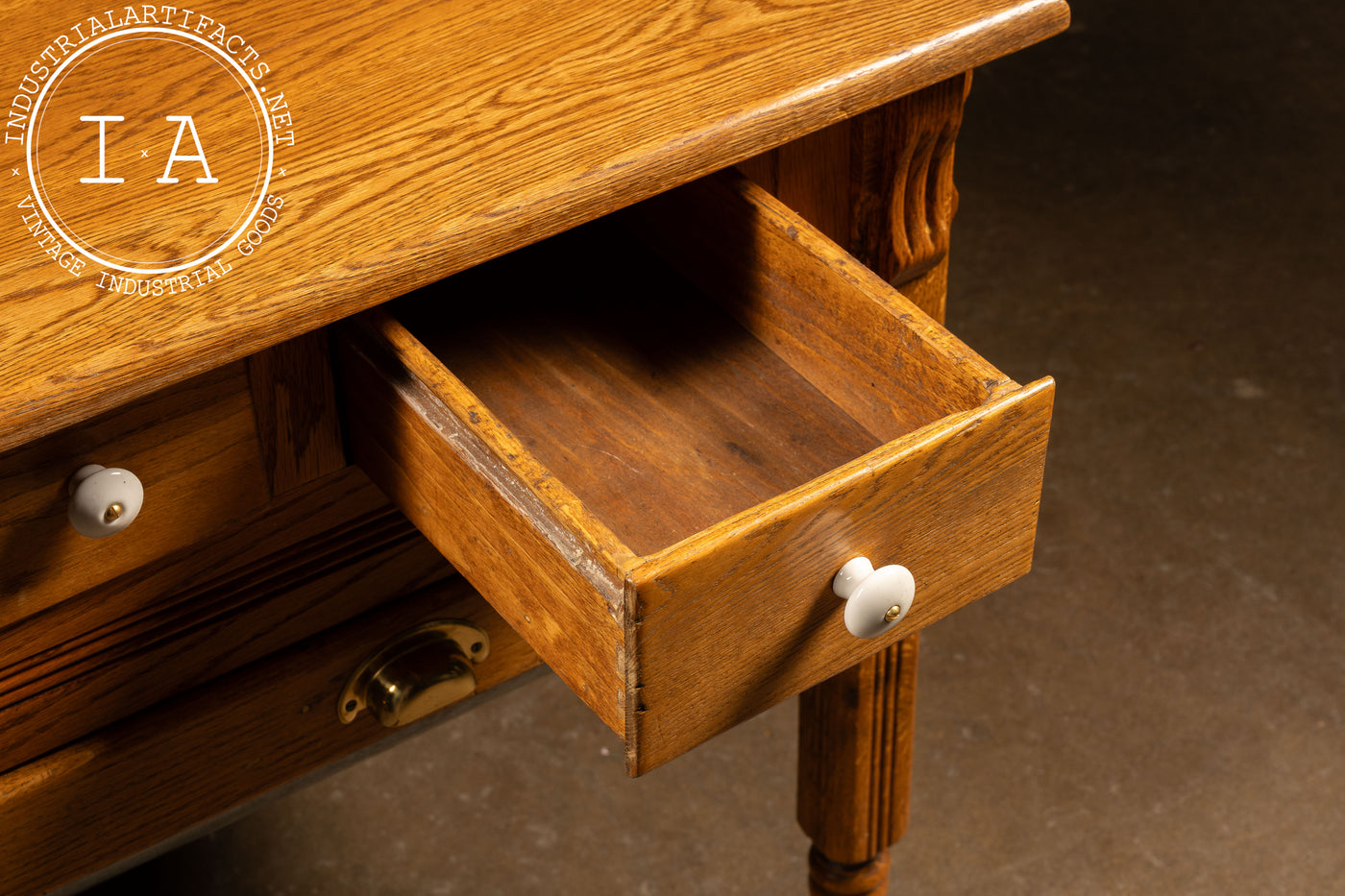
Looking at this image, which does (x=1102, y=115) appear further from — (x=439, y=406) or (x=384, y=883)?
(x=439, y=406)

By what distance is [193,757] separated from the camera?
823 mm

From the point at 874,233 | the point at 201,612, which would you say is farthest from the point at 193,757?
the point at 874,233

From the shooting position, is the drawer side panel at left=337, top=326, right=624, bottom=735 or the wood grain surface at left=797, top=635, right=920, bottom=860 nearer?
the drawer side panel at left=337, top=326, right=624, bottom=735

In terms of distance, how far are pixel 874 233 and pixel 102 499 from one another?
44 centimetres

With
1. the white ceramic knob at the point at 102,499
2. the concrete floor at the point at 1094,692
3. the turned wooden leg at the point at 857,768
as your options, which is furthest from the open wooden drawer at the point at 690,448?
the concrete floor at the point at 1094,692

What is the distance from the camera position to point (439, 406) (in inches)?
27.3

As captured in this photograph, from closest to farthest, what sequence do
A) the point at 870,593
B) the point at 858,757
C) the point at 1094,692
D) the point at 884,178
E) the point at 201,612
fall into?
the point at 870,593
the point at 201,612
the point at 884,178
the point at 858,757
the point at 1094,692

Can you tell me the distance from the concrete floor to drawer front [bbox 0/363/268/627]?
52 centimetres

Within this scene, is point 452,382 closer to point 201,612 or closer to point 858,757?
point 201,612

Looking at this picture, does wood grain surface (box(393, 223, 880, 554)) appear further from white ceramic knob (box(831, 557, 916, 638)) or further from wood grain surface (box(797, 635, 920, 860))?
wood grain surface (box(797, 635, 920, 860))

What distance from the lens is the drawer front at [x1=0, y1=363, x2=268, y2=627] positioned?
0.69 metres

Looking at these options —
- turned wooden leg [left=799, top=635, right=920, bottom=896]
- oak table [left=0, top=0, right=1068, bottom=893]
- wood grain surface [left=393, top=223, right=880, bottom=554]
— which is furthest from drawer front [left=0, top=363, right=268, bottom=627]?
turned wooden leg [left=799, top=635, right=920, bottom=896]

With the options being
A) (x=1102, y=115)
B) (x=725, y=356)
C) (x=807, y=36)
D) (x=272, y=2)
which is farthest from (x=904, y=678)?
(x=1102, y=115)

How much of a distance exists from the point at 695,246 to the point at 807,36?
0.13m
